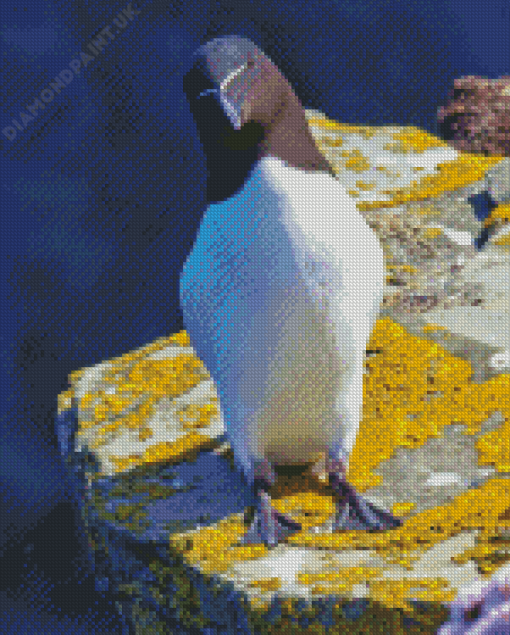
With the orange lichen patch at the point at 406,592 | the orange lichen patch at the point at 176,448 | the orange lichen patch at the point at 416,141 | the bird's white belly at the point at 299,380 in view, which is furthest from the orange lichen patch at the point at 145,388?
the orange lichen patch at the point at 416,141

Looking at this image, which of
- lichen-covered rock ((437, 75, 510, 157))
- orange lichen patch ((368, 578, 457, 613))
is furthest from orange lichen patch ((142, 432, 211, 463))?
lichen-covered rock ((437, 75, 510, 157))

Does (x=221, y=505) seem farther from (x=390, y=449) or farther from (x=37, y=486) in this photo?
(x=37, y=486)

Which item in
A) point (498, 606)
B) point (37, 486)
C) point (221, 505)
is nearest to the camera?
point (498, 606)

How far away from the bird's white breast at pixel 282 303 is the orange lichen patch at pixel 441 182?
2.15 m

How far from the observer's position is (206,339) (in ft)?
11.0

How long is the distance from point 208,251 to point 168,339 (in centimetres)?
163

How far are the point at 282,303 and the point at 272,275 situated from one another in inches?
3.9

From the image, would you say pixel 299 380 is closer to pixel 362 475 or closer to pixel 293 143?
pixel 362 475

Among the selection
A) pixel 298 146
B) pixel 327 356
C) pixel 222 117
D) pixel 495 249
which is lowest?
pixel 495 249

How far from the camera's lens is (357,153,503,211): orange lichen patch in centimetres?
545

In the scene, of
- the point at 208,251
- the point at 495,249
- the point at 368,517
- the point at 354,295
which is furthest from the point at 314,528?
the point at 495,249

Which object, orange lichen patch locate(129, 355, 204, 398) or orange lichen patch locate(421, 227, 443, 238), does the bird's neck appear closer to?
orange lichen patch locate(129, 355, 204, 398)

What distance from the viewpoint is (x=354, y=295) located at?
322 cm

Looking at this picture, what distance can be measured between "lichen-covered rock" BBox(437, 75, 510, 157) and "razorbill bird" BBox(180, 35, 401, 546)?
4.07 meters
